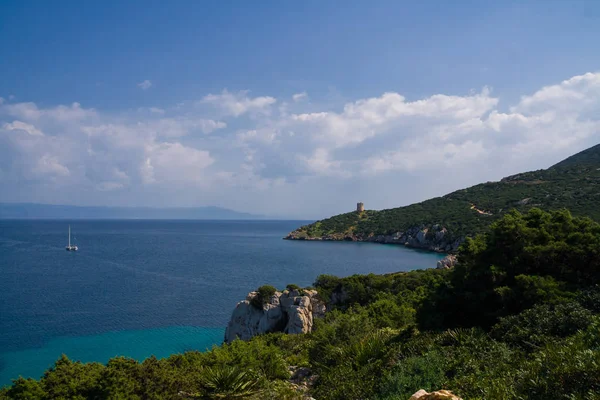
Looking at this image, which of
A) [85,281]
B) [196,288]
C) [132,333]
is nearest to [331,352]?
[132,333]

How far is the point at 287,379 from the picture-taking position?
1139 cm

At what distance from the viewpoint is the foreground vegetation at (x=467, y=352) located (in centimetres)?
643

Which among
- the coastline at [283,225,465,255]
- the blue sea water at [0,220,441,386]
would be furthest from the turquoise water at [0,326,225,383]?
the coastline at [283,225,465,255]

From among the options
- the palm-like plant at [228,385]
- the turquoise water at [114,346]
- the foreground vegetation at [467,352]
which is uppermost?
the foreground vegetation at [467,352]

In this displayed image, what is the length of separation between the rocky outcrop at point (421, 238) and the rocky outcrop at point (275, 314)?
5353 centimetres

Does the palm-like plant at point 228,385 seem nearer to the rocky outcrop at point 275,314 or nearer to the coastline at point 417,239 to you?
the rocky outcrop at point 275,314

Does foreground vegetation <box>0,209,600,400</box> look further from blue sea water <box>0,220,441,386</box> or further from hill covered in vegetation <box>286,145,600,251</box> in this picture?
hill covered in vegetation <box>286,145,600,251</box>

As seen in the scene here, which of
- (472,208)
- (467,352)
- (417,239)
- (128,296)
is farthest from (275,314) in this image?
(472,208)

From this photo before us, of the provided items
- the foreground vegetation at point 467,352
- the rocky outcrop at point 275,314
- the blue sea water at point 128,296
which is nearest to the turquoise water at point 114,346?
the blue sea water at point 128,296

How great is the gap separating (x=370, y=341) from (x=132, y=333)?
79.0ft

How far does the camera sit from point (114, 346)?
85.8 feet

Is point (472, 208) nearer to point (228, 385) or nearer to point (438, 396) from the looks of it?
point (228, 385)

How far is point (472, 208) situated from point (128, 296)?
262 feet

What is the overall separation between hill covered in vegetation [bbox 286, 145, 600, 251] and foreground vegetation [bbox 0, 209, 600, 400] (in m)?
52.1
